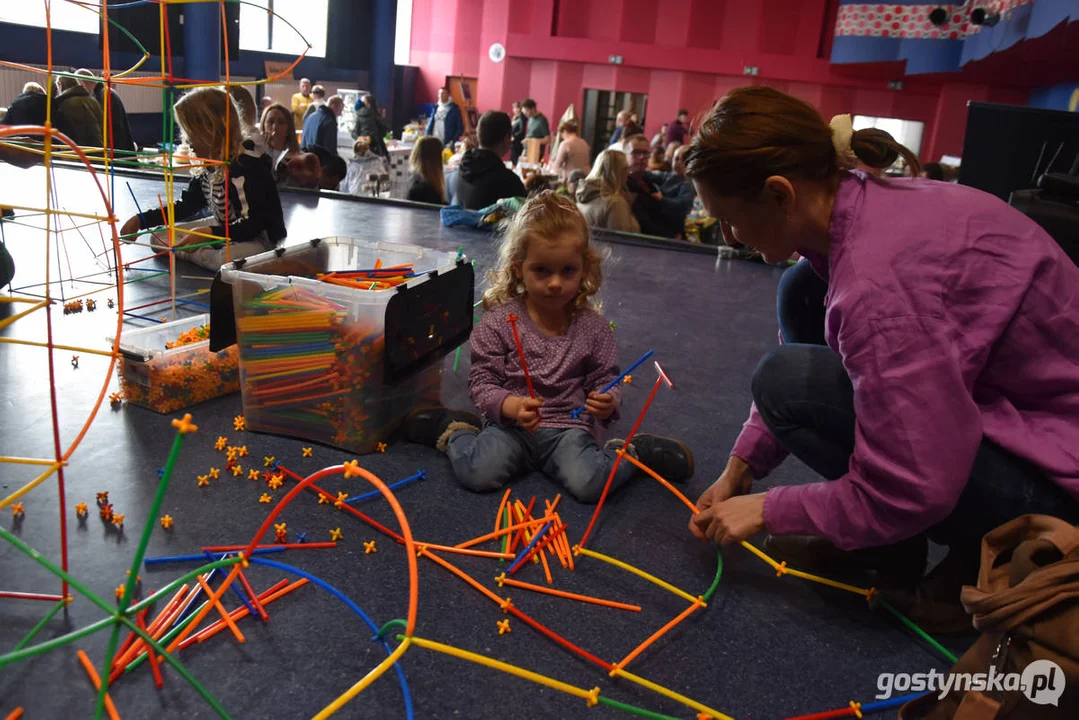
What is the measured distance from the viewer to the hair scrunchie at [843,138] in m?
1.10

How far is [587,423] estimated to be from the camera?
5.73ft

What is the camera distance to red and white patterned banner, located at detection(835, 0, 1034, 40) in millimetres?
7863

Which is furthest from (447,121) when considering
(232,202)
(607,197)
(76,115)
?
(232,202)

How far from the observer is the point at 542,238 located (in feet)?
5.47

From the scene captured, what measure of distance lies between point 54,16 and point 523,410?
9.47 meters

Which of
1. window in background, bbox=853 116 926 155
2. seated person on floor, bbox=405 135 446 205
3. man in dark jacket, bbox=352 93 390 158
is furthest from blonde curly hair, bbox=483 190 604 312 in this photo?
window in background, bbox=853 116 926 155

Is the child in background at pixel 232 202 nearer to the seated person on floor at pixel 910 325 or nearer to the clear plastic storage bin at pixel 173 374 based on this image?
the clear plastic storage bin at pixel 173 374

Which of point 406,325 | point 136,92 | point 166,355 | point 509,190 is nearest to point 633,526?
point 406,325

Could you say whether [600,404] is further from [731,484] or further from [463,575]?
[463,575]

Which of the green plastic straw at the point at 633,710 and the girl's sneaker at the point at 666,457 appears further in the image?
the girl's sneaker at the point at 666,457

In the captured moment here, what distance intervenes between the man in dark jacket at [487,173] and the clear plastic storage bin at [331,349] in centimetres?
263

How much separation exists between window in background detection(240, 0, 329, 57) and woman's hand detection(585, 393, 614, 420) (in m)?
10.6

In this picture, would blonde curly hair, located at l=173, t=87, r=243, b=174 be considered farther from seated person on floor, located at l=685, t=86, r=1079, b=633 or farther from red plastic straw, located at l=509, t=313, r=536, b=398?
seated person on floor, located at l=685, t=86, r=1079, b=633

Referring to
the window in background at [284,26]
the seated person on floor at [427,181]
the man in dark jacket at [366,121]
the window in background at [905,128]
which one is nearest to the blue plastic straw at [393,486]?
the seated person on floor at [427,181]
